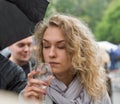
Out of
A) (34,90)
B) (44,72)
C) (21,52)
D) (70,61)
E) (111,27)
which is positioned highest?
(111,27)

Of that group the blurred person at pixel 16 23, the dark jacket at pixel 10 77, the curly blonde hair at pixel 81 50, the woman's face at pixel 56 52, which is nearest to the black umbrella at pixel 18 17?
the blurred person at pixel 16 23

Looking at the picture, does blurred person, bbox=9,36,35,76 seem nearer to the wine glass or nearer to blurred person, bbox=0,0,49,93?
blurred person, bbox=0,0,49,93

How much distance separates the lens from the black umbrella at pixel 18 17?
11.4ft

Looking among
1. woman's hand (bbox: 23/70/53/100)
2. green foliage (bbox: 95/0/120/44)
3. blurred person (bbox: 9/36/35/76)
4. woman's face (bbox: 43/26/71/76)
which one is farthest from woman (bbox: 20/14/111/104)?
green foliage (bbox: 95/0/120/44)

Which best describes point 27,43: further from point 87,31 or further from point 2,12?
point 87,31

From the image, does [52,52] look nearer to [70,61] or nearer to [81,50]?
[70,61]

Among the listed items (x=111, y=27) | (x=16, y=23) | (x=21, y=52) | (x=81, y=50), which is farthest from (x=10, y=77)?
(x=111, y=27)

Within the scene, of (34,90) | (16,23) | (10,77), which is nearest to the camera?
(34,90)

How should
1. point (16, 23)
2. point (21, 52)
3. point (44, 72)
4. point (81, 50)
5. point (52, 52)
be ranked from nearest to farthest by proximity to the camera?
point (44, 72) < point (52, 52) < point (81, 50) < point (16, 23) < point (21, 52)

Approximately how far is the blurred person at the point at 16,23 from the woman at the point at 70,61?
317 millimetres

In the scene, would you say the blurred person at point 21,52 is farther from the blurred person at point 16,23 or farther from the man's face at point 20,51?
the blurred person at point 16,23

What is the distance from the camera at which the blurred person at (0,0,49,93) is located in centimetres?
336

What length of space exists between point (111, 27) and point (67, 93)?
57.1 m

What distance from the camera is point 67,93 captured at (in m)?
3.05
